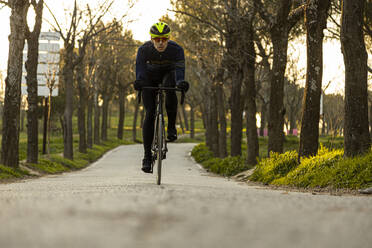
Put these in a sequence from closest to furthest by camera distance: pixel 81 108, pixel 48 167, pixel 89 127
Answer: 1. pixel 48 167
2. pixel 81 108
3. pixel 89 127

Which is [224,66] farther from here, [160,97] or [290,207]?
[290,207]

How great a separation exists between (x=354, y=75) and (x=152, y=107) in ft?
14.2

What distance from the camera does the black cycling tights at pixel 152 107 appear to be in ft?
27.5

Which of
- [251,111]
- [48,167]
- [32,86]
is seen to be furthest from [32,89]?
[251,111]

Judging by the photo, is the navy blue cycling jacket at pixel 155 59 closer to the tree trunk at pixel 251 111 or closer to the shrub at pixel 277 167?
the shrub at pixel 277 167

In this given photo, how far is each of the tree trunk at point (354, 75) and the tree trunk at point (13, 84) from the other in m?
9.72

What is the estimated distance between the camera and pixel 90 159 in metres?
31.1

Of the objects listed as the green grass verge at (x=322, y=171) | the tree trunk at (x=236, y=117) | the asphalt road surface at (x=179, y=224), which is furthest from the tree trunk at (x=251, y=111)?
the asphalt road surface at (x=179, y=224)

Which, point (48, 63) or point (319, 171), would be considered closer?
point (319, 171)

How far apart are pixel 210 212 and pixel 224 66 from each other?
855 inches

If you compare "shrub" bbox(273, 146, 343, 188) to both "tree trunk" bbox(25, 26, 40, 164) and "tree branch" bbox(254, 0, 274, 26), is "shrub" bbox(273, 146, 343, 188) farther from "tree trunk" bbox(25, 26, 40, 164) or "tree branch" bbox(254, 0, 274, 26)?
"tree trunk" bbox(25, 26, 40, 164)

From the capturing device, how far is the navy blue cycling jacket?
325 inches

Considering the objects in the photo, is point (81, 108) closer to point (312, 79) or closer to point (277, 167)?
point (277, 167)

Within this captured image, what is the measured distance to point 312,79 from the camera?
12.4m
